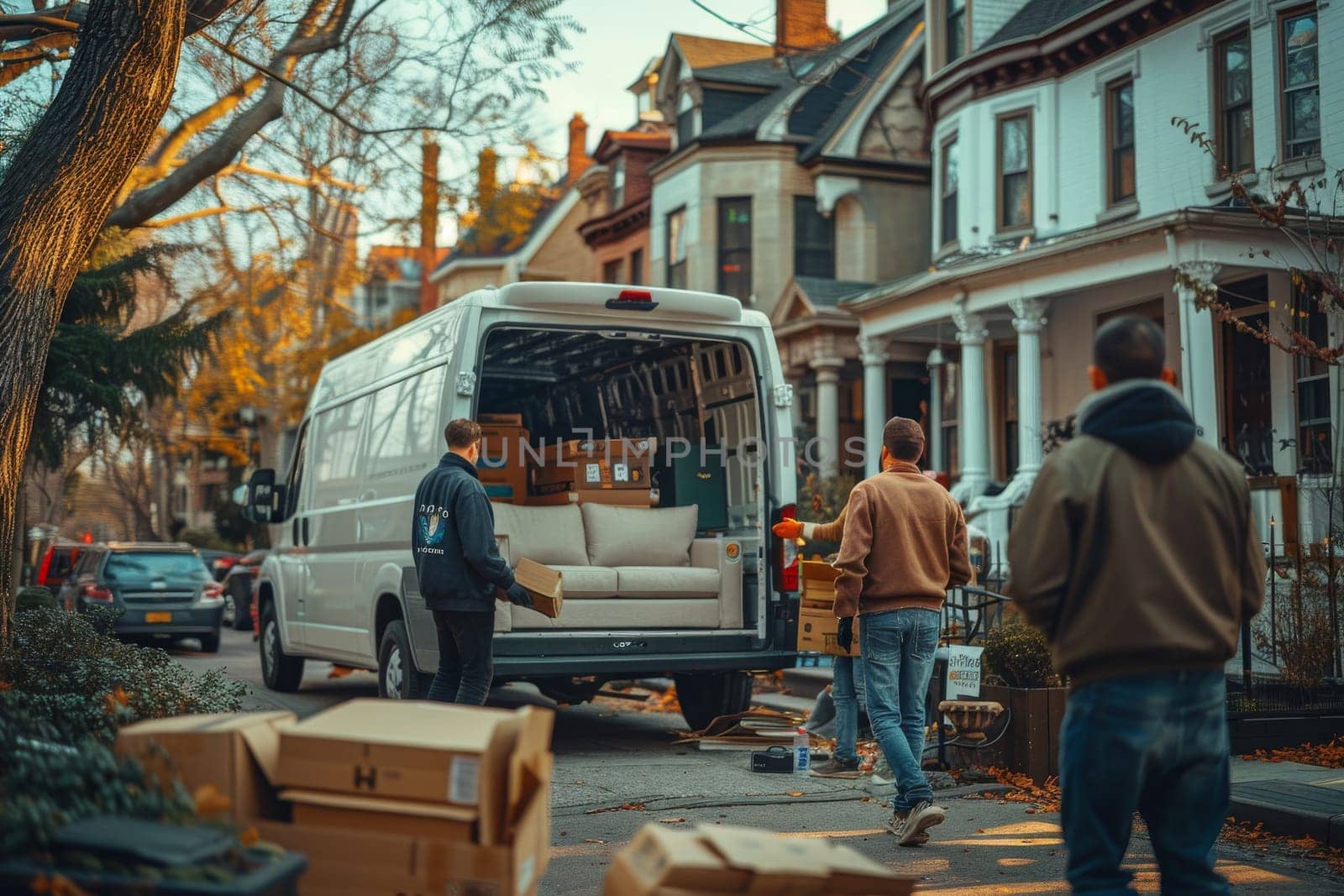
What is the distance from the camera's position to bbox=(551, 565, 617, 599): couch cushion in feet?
29.2

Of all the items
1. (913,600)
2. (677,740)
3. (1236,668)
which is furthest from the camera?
(1236,668)

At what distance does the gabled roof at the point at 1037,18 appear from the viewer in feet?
67.5

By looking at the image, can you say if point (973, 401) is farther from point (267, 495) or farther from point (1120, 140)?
point (267, 495)

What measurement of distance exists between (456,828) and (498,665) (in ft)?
17.2

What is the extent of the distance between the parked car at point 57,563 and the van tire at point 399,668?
16427 millimetres

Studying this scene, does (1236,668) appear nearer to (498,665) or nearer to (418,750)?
(498,665)

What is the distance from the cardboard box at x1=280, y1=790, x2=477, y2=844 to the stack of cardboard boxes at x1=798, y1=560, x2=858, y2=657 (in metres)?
5.79

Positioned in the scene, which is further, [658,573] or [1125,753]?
[658,573]

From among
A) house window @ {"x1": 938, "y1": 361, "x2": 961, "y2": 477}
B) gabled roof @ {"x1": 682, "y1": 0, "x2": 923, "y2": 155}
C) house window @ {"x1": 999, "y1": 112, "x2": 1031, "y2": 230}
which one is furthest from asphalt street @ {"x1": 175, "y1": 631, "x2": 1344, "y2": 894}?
gabled roof @ {"x1": 682, "y1": 0, "x2": 923, "y2": 155}

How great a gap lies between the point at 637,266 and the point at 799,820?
1012 inches

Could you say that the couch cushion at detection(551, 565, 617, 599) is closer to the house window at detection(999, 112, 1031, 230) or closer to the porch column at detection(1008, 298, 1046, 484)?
the porch column at detection(1008, 298, 1046, 484)

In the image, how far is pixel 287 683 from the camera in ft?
42.4

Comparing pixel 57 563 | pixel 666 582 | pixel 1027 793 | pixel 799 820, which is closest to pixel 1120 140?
pixel 666 582

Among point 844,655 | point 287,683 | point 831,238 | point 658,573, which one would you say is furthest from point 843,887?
point 831,238
